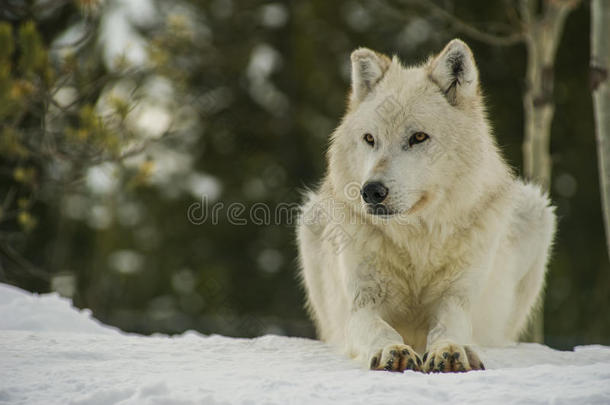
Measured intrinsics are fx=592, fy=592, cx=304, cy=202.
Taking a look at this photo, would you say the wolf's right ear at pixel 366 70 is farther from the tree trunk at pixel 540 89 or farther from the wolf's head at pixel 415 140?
the tree trunk at pixel 540 89

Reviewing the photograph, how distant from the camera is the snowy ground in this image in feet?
6.75

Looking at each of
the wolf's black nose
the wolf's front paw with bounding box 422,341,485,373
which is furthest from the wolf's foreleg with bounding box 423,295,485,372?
the wolf's black nose

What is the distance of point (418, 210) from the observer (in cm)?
341

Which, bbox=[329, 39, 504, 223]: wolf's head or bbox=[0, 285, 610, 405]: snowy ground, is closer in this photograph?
bbox=[0, 285, 610, 405]: snowy ground

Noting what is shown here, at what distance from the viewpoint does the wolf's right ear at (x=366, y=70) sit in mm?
3924

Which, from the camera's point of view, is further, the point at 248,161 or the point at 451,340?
the point at 248,161

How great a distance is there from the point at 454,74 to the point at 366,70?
0.59 m

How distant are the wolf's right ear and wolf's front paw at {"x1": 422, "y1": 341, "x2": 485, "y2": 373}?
189 centimetres

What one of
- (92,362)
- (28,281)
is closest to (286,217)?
(28,281)

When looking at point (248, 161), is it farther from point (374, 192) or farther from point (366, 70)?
point (374, 192)

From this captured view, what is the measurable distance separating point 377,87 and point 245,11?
10228 millimetres

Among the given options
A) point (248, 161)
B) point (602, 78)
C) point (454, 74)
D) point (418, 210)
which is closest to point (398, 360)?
point (418, 210)

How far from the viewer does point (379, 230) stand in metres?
3.54

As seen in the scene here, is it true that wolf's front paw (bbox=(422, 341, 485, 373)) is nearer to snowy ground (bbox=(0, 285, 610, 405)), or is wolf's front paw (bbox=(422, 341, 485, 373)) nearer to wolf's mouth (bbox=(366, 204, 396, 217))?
snowy ground (bbox=(0, 285, 610, 405))
